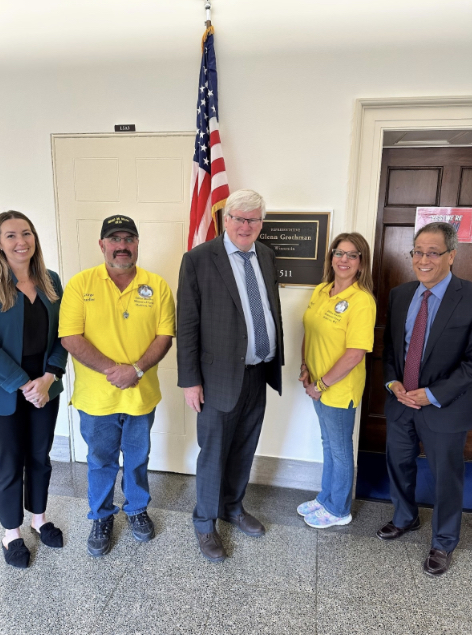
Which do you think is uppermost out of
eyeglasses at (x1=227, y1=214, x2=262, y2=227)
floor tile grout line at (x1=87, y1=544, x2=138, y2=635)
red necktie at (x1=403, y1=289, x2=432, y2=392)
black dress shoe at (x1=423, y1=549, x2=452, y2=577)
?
eyeglasses at (x1=227, y1=214, x2=262, y2=227)

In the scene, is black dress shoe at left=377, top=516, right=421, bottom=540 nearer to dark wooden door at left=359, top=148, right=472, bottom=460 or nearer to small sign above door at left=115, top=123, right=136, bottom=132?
dark wooden door at left=359, top=148, right=472, bottom=460

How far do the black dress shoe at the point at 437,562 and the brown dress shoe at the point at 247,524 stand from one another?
831 millimetres

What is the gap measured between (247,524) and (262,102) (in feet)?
7.90

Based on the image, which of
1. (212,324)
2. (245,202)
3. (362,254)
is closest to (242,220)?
(245,202)

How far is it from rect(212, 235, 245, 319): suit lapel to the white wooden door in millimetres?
760

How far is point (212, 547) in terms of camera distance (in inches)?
79.4

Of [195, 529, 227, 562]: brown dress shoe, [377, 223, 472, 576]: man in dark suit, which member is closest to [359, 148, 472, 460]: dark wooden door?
[377, 223, 472, 576]: man in dark suit

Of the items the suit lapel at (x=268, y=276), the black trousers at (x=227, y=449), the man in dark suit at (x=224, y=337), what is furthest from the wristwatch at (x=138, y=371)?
the suit lapel at (x=268, y=276)

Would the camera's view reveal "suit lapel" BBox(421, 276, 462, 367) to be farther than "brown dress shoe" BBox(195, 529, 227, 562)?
No

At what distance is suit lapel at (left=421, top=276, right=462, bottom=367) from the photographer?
1798mm

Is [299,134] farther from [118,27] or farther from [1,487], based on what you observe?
[1,487]

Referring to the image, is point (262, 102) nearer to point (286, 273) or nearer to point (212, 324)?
point (286, 273)

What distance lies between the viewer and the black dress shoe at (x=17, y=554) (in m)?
1.93

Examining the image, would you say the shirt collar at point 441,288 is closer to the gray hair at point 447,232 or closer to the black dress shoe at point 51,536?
the gray hair at point 447,232
